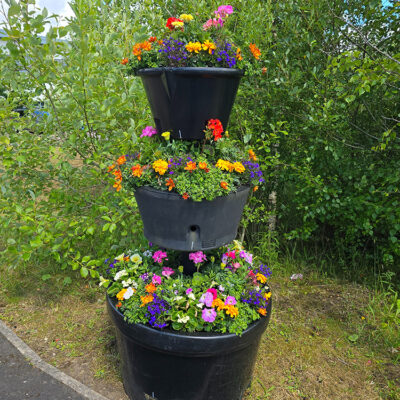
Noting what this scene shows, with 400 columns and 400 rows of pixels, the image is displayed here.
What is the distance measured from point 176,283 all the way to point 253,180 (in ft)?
2.53

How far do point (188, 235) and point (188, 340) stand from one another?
1.83ft

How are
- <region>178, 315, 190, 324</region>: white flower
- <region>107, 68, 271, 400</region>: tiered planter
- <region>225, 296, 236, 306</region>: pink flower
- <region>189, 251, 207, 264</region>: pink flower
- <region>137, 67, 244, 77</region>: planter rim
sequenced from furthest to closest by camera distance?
<region>189, 251, 207, 264</region>: pink flower → <region>225, 296, 236, 306</region>: pink flower → <region>178, 315, 190, 324</region>: white flower → <region>107, 68, 271, 400</region>: tiered planter → <region>137, 67, 244, 77</region>: planter rim

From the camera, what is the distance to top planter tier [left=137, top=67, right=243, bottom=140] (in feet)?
5.79

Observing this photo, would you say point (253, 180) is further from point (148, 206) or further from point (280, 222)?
point (280, 222)

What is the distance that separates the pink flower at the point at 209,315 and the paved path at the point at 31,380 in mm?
990

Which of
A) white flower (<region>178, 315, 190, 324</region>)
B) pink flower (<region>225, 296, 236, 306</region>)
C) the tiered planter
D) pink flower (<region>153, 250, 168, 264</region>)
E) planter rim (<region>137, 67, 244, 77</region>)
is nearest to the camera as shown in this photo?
planter rim (<region>137, 67, 244, 77</region>)

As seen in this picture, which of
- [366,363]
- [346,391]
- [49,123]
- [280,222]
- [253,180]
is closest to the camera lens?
[253,180]

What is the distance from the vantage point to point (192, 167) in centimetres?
184

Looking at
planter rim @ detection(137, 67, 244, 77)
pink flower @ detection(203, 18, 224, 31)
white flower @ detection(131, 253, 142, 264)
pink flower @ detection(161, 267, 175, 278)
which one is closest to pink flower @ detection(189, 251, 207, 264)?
pink flower @ detection(161, 267, 175, 278)

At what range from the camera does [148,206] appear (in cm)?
197

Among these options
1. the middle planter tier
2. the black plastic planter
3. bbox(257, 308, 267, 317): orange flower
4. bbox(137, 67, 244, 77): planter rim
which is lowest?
the black plastic planter

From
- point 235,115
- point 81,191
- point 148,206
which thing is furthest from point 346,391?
point 81,191

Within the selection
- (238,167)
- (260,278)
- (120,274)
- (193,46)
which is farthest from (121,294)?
(193,46)

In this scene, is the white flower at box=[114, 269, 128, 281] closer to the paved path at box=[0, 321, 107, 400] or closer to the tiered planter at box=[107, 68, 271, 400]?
the tiered planter at box=[107, 68, 271, 400]
